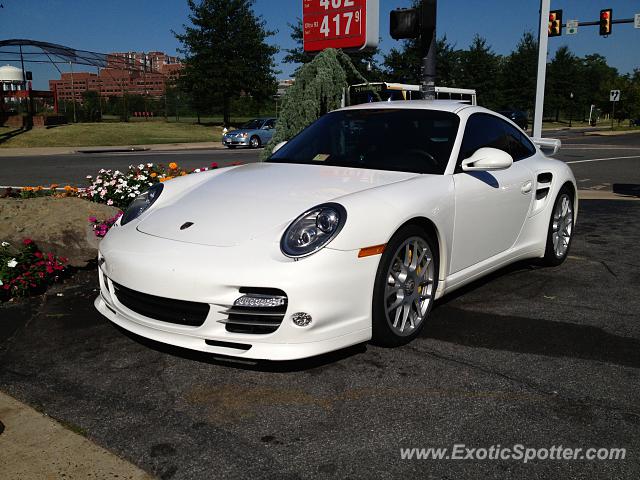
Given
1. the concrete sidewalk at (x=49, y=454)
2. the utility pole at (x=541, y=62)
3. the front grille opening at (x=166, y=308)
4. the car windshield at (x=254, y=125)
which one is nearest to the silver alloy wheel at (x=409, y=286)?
the front grille opening at (x=166, y=308)

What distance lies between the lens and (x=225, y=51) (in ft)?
123

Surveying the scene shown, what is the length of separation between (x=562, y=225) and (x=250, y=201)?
3.27 m

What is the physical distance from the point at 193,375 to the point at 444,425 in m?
1.35

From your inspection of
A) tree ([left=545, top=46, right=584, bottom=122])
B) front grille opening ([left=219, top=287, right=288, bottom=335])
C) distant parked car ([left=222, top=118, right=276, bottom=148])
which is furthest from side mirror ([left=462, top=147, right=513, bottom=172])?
tree ([left=545, top=46, right=584, bottom=122])

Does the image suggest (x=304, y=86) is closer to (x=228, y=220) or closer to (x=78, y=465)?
(x=228, y=220)

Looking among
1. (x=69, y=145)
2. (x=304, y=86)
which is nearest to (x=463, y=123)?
(x=304, y=86)

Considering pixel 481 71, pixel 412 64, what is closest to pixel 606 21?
pixel 412 64

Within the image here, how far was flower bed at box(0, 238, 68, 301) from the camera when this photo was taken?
15.3 feet

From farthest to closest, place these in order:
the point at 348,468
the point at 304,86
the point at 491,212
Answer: the point at 304,86
the point at 491,212
the point at 348,468

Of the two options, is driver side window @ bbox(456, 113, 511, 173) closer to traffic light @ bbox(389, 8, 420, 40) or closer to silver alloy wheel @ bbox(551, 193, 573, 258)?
silver alloy wheel @ bbox(551, 193, 573, 258)

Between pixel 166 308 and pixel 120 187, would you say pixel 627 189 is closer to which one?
pixel 120 187

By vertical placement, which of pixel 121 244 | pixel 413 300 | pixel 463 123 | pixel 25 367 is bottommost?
pixel 25 367

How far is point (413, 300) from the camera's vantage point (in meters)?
3.66

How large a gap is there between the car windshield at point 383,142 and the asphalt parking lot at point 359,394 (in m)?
1.10
